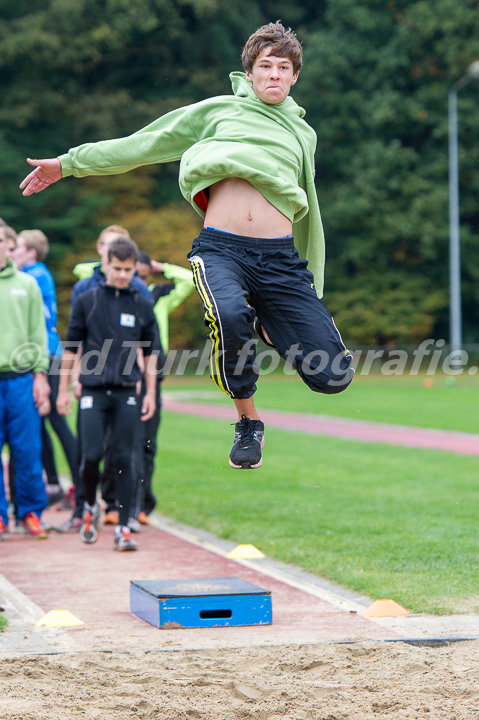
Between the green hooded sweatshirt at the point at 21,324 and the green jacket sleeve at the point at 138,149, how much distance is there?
3.19 m

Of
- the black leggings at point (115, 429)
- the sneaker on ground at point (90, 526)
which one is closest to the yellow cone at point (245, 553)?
the black leggings at point (115, 429)

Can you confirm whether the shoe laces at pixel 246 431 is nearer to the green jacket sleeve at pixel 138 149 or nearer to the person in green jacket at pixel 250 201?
the person in green jacket at pixel 250 201

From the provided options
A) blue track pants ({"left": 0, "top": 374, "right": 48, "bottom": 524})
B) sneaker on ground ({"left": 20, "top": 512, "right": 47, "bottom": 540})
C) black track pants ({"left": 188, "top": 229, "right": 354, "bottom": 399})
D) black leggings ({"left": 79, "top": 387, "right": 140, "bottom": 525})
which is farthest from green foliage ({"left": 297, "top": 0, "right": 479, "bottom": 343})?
black track pants ({"left": 188, "top": 229, "right": 354, "bottom": 399})

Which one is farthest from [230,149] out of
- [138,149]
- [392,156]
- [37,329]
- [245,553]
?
[392,156]

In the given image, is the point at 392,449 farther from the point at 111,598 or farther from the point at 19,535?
the point at 111,598

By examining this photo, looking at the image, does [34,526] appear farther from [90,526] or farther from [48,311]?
[48,311]

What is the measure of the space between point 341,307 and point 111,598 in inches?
1525

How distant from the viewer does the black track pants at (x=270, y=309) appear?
5.24m

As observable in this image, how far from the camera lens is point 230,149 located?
5207 millimetres

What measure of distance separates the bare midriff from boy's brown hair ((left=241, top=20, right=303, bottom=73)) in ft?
2.22

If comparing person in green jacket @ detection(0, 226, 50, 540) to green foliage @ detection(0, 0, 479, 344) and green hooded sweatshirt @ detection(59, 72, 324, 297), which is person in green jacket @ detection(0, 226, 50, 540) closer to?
green hooded sweatshirt @ detection(59, 72, 324, 297)

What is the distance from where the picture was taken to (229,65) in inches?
1817

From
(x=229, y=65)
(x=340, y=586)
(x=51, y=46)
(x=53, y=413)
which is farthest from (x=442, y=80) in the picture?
(x=340, y=586)

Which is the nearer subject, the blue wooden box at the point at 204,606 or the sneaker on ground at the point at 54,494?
the blue wooden box at the point at 204,606
